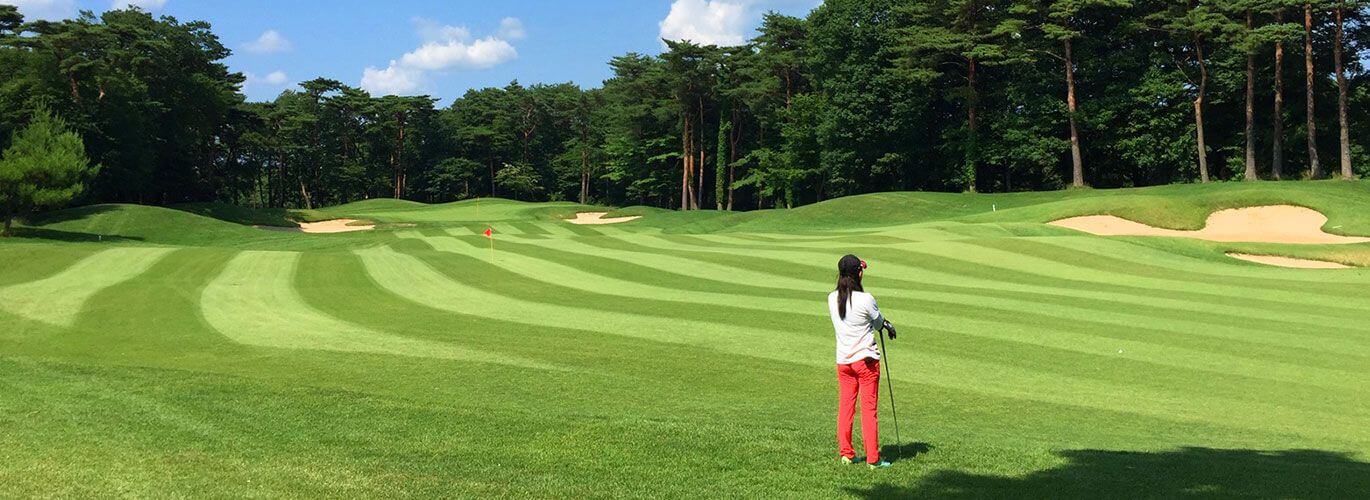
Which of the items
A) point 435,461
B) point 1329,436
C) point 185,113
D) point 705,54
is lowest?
point 1329,436

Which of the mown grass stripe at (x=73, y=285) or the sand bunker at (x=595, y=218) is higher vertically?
the sand bunker at (x=595, y=218)

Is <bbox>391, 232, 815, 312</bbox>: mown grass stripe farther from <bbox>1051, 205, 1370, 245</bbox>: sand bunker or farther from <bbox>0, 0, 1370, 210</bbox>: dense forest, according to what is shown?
<bbox>0, 0, 1370, 210</bbox>: dense forest

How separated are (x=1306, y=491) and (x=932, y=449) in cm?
271

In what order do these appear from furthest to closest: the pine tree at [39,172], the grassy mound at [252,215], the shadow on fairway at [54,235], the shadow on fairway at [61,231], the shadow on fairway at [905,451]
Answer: the grassy mound at [252,215]
the shadow on fairway at [61,231]
the shadow on fairway at [54,235]
the pine tree at [39,172]
the shadow on fairway at [905,451]

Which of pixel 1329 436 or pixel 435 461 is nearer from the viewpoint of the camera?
pixel 435 461

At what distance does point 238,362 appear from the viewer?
12242mm

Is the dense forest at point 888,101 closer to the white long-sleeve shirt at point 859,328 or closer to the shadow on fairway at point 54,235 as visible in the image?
the shadow on fairway at point 54,235

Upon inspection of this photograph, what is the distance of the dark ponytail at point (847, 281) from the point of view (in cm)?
730

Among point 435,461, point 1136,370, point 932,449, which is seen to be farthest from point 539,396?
point 1136,370

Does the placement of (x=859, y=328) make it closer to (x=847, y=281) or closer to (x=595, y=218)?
(x=847, y=281)

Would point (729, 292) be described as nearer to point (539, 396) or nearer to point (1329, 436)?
point (539, 396)

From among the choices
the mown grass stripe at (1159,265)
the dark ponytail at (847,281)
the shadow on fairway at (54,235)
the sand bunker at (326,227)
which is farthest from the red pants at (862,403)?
the sand bunker at (326,227)

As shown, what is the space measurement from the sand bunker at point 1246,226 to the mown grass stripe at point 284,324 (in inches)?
1111

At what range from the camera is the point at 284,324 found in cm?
1564
